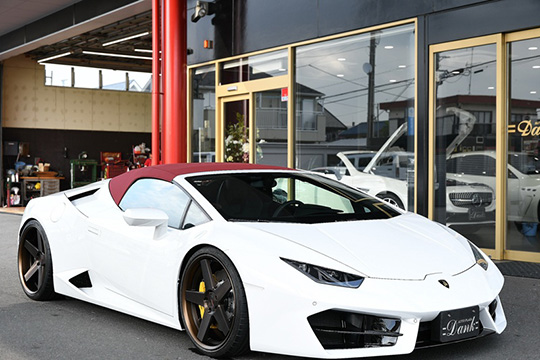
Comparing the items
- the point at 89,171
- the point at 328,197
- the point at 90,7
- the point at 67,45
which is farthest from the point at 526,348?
the point at 89,171

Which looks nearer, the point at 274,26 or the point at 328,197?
the point at 328,197

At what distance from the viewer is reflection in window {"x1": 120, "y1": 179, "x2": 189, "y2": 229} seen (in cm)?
422

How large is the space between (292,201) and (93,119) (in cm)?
2272

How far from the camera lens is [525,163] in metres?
7.26

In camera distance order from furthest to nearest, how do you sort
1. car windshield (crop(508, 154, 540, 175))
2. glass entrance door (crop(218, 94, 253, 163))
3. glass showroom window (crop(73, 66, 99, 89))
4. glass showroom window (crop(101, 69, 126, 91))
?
glass showroom window (crop(101, 69, 126, 91)), glass showroom window (crop(73, 66, 99, 89)), glass entrance door (crop(218, 94, 253, 163)), car windshield (crop(508, 154, 540, 175))

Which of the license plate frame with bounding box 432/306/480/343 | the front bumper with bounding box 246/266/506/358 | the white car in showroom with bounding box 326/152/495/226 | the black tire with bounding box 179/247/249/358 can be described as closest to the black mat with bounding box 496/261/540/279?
the white car in showroom with bounding box 326/152/495/226

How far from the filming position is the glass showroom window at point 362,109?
842cm

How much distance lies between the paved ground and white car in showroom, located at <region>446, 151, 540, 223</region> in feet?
6.02

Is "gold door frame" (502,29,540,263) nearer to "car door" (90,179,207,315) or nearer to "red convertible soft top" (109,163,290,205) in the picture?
"red convertible soft top" (109,163,290,205)

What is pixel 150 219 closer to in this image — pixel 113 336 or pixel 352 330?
→ pixel 113 336

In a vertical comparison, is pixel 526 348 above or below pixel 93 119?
below

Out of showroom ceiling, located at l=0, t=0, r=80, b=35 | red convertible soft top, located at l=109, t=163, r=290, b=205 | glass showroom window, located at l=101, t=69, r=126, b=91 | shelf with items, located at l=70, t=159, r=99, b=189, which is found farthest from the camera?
glass showroom window, located at l=101, t=69, r=126, b=91

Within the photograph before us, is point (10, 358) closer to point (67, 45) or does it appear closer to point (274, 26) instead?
point (274, 26)

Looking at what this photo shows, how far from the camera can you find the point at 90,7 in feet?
47.8
